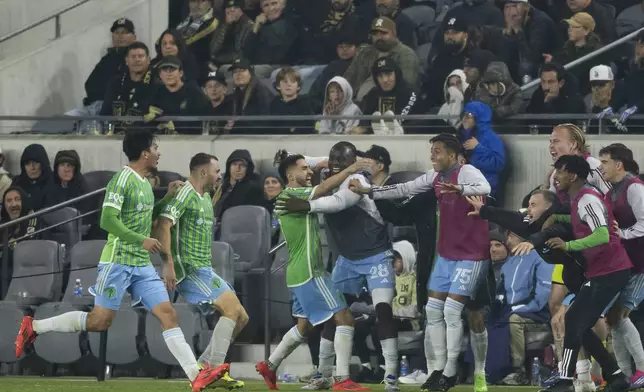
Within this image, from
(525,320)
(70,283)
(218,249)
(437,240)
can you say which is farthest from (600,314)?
(70,283)

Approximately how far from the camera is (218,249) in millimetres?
17500

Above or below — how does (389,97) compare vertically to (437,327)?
above

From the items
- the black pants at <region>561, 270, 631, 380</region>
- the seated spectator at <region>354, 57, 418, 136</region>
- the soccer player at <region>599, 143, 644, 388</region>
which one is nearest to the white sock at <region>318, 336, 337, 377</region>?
the black pants at <region>561, 270, 631, 380</region>

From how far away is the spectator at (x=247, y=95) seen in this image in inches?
821

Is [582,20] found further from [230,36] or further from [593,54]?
[230,36]

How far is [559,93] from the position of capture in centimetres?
1892

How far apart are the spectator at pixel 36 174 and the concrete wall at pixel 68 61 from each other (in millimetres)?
2062

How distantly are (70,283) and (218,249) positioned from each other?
219cm

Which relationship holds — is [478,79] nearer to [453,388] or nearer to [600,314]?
[453,388]

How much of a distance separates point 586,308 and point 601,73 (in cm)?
549

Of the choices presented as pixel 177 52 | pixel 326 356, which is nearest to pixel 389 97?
pixel 177 52

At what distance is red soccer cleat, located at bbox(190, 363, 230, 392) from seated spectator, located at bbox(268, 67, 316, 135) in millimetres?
7014

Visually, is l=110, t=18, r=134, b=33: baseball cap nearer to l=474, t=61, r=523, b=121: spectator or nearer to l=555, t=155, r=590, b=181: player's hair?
l=474, t=61, r=523, b=121: spectator

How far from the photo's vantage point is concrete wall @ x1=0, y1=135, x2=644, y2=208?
740 inches
